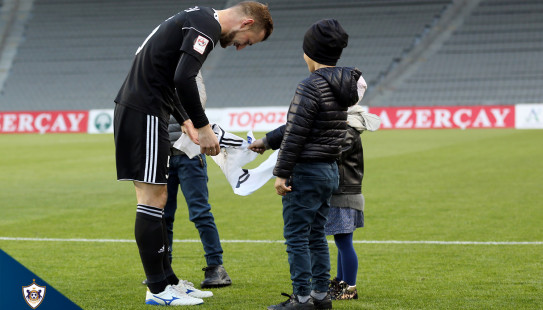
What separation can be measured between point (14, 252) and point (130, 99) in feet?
9.75

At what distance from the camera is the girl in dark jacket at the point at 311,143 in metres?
Answer: 4.37

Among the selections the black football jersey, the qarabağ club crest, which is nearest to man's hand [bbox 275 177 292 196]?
the black football jersey

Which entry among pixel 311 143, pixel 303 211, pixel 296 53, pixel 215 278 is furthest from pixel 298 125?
pixel 296 53

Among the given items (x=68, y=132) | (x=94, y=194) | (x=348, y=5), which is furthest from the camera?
(x=348, y=5)

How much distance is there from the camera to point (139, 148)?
14.9 ft

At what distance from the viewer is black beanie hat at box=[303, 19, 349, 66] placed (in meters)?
4.43

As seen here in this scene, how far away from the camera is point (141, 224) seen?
464cm

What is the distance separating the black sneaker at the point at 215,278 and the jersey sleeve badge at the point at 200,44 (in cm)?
178

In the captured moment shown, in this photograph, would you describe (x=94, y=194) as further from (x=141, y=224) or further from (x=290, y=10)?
(x=290, y=10)

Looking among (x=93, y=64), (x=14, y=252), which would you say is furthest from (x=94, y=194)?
(x=93, y=64)

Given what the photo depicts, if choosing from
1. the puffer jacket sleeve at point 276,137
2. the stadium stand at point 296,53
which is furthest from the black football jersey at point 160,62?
the stadium stand at point 296,53

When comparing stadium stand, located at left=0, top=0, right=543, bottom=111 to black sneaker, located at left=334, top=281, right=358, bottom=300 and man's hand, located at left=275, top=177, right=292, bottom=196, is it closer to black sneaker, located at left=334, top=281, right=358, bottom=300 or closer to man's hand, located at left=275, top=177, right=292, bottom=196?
black sneaker, located at left=334, top=281, right=358, bottom=300

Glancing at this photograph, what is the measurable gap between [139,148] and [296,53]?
3405 cm

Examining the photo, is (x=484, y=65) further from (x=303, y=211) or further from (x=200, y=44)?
(x=200, y=44)
